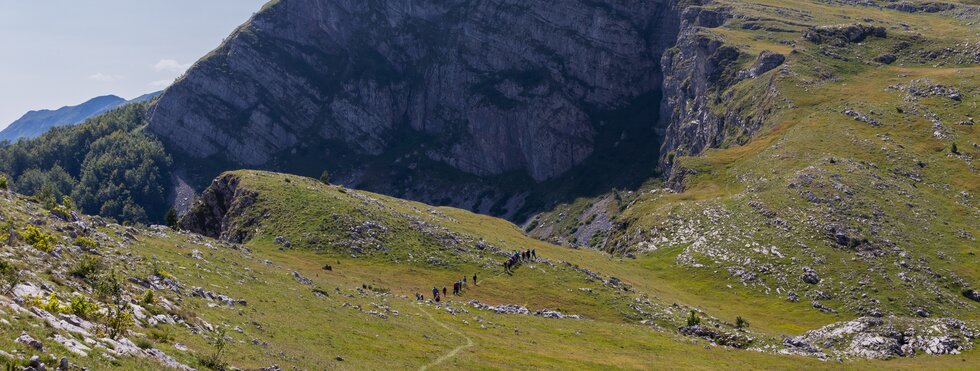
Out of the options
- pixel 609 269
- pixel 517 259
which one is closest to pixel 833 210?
pixel 609 269

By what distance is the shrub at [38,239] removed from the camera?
1668 inches

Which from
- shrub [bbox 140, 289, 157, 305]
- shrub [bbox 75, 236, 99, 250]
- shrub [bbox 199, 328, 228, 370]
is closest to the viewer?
shrub [bbox 199, 328, 228, 370]

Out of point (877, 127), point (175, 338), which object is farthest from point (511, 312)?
point (877, 127)

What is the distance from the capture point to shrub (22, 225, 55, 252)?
139 feet

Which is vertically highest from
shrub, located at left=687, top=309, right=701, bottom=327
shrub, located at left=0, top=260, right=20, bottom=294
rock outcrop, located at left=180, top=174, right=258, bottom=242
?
shrub, located at left=0, top=260, right=20, bottom=294

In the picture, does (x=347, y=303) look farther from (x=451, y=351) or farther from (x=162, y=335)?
(x=162, y=335)

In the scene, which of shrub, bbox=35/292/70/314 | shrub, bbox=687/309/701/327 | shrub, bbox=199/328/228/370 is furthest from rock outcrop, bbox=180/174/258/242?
shrub, bbox=35/292/70/314

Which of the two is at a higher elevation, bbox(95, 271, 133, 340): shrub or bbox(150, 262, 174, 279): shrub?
bbox(95, 271, 133, 340): shrub

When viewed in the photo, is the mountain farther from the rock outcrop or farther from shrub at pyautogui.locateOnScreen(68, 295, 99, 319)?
the rock outcrop

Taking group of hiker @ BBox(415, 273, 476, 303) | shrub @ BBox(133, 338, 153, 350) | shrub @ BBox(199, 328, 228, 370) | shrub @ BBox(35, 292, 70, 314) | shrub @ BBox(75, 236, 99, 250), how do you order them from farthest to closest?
group of hiker @ BBox(415, 273, 476, 303)
shrub @ BBox(75, 236, 99, 250)
shrub @ BBox(199, 328, 228, 370)
shrub @ BBox(133, 338, 153, 350)
shrub @ BBox(35, 292, 70, 314)

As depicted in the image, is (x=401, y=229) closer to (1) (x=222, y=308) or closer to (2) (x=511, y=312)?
(2) (x=511, y=312)

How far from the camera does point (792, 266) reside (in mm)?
112375

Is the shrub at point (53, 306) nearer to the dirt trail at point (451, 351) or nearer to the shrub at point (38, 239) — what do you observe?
the shrub at point (38, 239)

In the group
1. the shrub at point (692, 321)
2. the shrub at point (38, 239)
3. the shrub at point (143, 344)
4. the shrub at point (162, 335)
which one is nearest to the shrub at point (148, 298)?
the shrub at point (162, 335)
